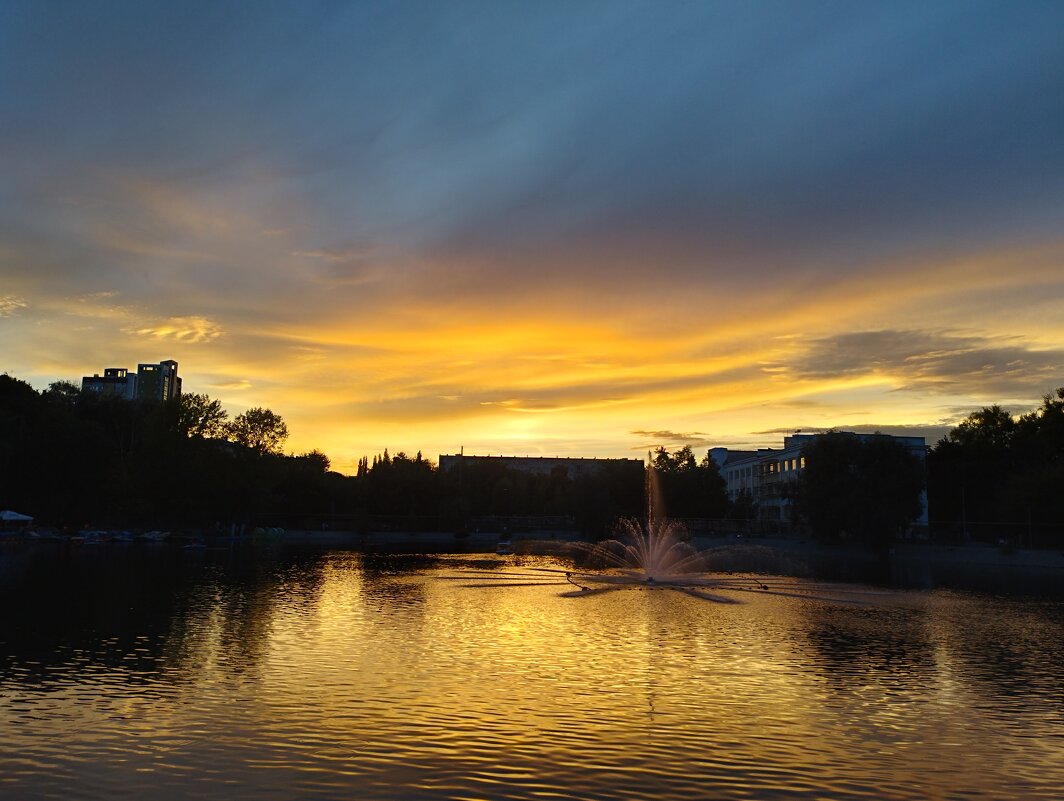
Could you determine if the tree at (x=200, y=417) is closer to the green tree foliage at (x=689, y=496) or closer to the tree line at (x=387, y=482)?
the tree line at (x=387, y=482)

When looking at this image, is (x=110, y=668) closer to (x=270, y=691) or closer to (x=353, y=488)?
(x=270, y=691)

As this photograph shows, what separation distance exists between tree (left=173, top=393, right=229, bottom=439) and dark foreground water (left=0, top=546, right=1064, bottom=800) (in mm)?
89856

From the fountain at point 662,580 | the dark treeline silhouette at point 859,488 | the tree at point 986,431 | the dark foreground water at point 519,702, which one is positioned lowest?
the fountain at point 662,580

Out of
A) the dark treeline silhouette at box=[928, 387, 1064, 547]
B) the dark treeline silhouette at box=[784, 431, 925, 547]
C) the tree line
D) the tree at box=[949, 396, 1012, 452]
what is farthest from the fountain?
the tree at box=[949, 396, 1012, 452]

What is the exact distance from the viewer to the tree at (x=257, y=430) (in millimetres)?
129125

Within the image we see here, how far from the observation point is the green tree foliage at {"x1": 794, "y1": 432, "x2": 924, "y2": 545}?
94.9 meters

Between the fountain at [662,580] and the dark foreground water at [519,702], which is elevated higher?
the dark foreground water at [519,702]

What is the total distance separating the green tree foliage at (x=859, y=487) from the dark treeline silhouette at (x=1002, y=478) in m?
9.37

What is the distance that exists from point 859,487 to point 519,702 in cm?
8431

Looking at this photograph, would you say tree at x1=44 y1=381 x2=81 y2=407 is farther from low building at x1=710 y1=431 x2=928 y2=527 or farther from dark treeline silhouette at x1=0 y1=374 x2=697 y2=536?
low building at x1=710 y1=431 x2=928 y2=527

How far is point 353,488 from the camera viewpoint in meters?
151

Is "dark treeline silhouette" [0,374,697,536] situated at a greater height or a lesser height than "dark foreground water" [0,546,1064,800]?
greater

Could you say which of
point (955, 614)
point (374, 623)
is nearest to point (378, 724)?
point (374, 623)

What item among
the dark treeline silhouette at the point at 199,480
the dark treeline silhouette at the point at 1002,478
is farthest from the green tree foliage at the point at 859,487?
the dark treeline silhouette at the point at 199,480
